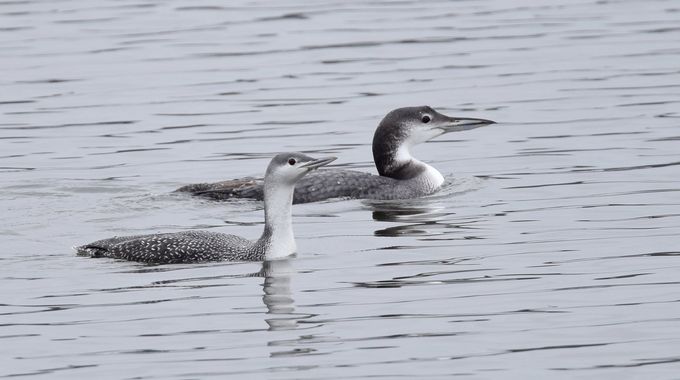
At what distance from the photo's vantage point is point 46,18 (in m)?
25.5

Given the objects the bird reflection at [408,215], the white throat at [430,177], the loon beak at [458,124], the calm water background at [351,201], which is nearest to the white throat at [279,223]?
the calm water background at [351,201]

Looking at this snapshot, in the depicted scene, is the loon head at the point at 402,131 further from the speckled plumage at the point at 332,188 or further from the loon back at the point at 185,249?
the loon back at the point at 185,249

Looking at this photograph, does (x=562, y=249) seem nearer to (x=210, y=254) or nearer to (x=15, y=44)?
(x=210, y=254)

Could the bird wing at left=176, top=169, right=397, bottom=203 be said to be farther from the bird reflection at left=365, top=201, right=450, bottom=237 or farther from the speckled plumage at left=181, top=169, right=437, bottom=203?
the bird reflection at left=365, top=201, right=450, bottom=237

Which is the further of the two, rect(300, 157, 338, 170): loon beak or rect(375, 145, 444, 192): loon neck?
rect(375, 145, 444, 192): loon neck

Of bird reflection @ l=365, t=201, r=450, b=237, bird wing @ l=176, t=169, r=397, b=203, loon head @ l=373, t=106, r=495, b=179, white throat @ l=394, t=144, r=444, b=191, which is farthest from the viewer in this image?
loon head @ l=373, t=106, r=495, b=179

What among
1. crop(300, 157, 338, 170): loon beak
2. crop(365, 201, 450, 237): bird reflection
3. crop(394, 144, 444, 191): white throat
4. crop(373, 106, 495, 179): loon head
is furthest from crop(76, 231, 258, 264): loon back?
crop(373, 106, 495, 179): loon head

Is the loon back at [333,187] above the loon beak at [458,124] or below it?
below

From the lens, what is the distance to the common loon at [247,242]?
39.2 feet

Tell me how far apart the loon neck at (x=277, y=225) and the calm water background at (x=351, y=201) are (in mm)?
153

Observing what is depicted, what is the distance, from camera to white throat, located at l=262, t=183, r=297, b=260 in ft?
39.2

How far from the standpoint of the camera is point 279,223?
12.0 m

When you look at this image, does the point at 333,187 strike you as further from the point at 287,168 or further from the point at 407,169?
the point at 287,168

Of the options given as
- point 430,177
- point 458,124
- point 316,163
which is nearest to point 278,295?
point 316,163
